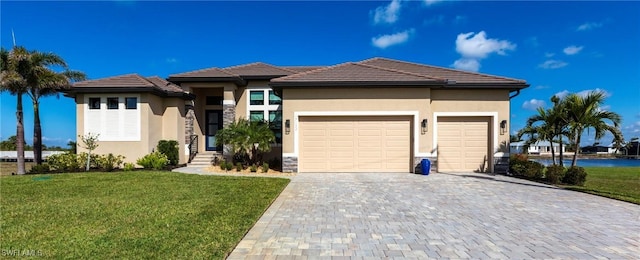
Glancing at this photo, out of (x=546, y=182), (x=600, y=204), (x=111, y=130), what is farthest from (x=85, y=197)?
(x=546, y=182)

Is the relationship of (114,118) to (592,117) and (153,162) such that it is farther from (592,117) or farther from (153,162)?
(592,117)

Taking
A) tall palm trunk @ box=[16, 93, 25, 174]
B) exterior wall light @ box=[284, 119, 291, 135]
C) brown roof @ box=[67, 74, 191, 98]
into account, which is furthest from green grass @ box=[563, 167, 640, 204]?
tall palm trunk @ box=[16, 93, 25, 174]

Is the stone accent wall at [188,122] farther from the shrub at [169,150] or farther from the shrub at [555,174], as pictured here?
the shrub at [555,174]

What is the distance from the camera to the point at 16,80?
12.4 m

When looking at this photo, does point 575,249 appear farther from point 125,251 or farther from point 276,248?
point 125,251

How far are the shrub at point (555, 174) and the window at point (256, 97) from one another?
12.4m

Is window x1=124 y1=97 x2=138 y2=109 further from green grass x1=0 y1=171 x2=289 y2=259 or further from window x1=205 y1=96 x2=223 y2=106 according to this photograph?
green grass x1=0 y1=171 x2=289 y2=259

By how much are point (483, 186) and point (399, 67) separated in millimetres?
7518

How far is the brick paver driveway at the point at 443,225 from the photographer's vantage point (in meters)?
4.04

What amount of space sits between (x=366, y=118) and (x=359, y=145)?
45.3 inches

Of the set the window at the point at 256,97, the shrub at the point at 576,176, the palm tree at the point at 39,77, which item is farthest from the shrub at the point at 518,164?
the palm tree at the point at 39,77

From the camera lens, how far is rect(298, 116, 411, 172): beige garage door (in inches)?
493

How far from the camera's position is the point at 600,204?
22.6ft

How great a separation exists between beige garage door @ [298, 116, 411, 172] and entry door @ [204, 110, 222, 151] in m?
6.60
